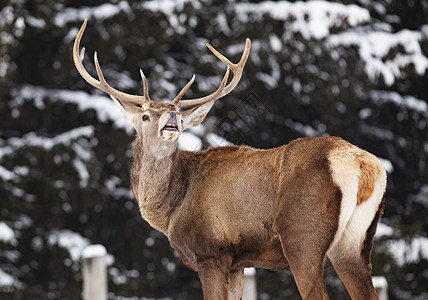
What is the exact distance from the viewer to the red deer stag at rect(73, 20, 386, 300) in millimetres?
3127

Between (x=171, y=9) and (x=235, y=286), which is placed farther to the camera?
(x=171, y=9)

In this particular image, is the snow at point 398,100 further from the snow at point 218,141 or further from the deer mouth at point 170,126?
the deer mouth at point 170,126

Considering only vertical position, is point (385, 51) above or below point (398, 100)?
above

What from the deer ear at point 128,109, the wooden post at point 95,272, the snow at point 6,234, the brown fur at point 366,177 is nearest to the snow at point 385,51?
the snow at point 6,234

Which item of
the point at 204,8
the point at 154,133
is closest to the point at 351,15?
the point at 204,8

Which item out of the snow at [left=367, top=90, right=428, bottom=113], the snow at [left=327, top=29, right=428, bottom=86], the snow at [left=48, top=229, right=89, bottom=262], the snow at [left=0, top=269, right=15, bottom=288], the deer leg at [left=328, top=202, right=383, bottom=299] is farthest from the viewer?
the snow at [left=367, top=90, right=428, bottom=113]

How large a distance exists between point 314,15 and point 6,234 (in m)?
5.23

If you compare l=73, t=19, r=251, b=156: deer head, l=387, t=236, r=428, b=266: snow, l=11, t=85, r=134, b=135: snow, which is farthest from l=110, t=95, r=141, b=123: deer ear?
l=387, t=236, r=428, b=266: snow

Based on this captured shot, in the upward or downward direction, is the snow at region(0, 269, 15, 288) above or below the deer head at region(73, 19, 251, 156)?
below

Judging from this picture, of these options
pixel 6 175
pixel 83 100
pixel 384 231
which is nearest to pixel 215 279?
pixel 384 231

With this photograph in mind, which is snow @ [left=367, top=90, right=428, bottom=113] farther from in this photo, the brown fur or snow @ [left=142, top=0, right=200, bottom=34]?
the brown fur

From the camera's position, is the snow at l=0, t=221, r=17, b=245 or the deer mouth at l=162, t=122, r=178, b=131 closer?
the deer mouth at l=162, t=122, r=178, b=131

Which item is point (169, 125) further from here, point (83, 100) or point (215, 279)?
point (83, 100)

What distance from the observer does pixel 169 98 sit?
30.2 ft
